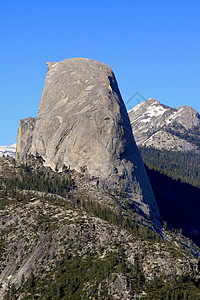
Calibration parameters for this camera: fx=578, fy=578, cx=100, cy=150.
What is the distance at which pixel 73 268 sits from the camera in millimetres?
162000

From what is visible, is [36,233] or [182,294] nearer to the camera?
[182,294]

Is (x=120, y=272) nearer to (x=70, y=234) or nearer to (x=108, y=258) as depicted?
(x=108, y=258)

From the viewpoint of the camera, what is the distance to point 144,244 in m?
168

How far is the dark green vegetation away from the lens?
147 metres

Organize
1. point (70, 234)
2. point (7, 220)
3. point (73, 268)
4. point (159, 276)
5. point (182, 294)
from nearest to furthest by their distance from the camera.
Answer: point (182, 294)
point (159, 276)
point (73, 268)
point (70, 234)
point (7, 220)

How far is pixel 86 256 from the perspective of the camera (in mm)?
167750

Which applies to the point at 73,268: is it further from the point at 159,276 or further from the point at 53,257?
the point at 159,276

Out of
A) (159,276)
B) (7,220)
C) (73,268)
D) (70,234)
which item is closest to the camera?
(159,276)

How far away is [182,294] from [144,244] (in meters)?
30.0

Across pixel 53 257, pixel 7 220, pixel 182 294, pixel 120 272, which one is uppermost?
pixel 7 220

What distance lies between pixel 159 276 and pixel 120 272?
10215mm

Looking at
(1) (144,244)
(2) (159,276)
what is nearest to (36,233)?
(1) (144,244)

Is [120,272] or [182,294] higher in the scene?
[120,272]

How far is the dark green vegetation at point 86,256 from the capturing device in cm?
14712
